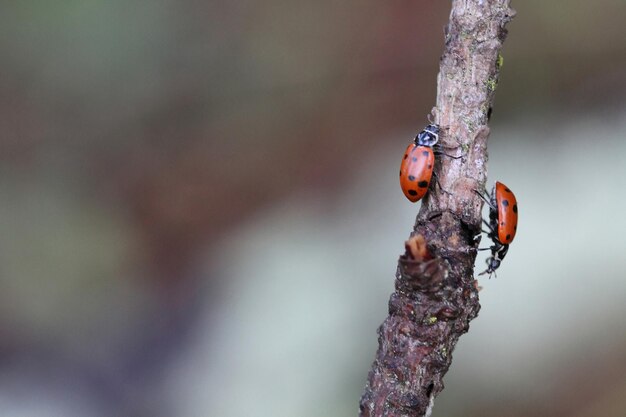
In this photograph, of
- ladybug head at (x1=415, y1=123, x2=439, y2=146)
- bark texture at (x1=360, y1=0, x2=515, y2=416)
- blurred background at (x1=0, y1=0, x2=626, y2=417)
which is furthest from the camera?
blurred background at (x1=0, y1=0, x2=626, y2=417)

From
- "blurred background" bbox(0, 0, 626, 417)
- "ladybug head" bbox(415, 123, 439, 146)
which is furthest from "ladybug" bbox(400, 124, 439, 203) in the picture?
"blurred background" bbox(0, 0, 626, 417)

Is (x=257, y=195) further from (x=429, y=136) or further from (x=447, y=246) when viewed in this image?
(x=447, y=246)

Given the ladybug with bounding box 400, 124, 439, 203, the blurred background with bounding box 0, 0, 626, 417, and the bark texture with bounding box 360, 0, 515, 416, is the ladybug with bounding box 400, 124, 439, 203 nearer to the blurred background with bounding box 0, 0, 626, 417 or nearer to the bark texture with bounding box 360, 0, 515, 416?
the bark texture with bounding box 360, 0, 515, 416

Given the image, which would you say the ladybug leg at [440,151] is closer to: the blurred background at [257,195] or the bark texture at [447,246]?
the bark texture at [447,246]

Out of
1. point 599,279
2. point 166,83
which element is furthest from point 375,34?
point 599,279

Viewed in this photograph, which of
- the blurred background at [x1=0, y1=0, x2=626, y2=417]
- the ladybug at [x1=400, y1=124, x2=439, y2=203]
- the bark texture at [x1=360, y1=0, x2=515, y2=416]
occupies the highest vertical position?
the blurred background at [x1=0, y1=0, x2=626, y2=417]

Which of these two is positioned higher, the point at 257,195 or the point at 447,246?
the point at 257,195

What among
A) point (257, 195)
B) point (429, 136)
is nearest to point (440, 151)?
point (429, 136)

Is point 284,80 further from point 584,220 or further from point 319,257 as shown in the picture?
point 584,220
